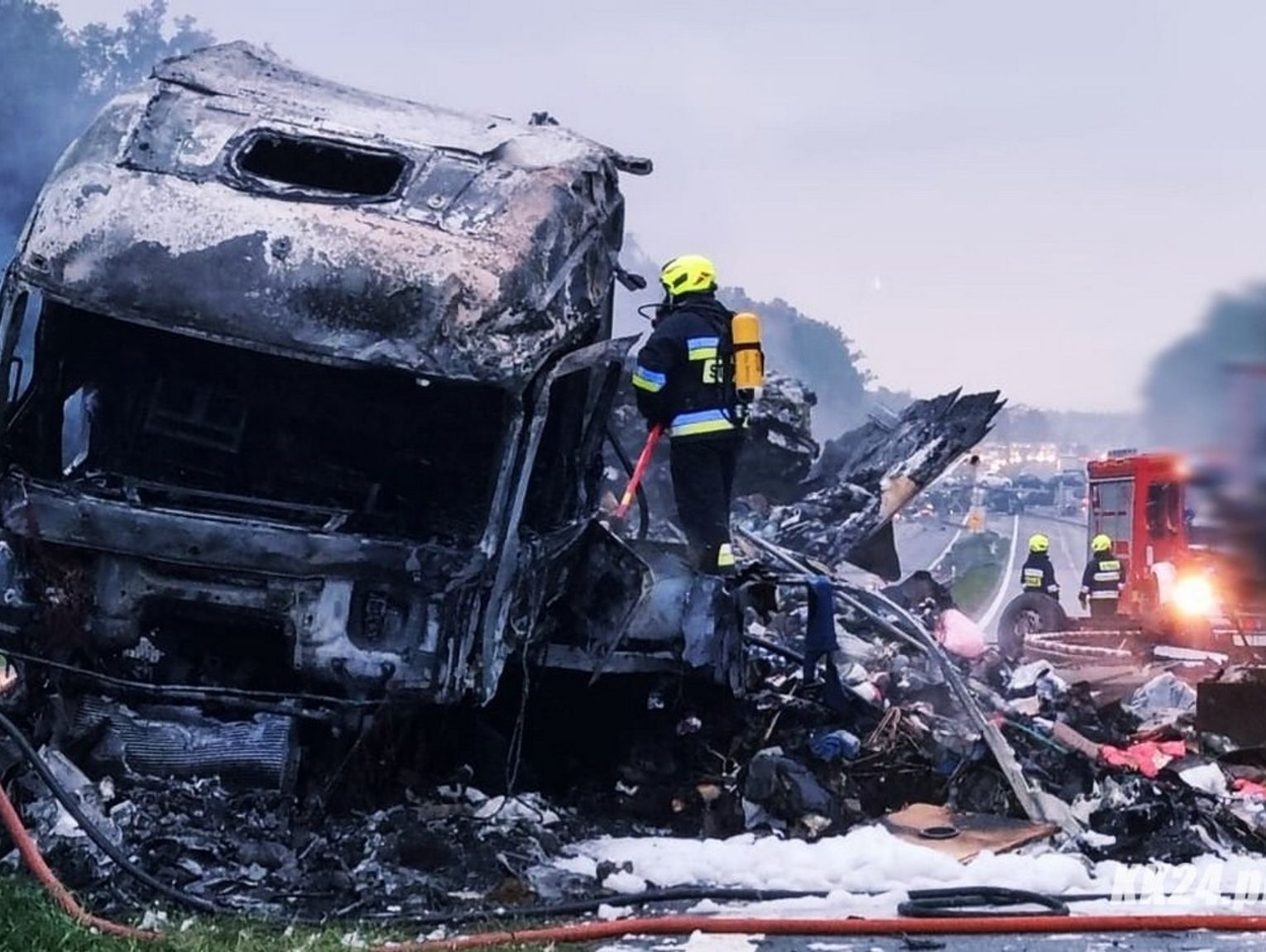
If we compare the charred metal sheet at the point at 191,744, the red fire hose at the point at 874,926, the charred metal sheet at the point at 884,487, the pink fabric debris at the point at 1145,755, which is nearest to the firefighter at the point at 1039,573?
the charred metal sheet at the point at 884,487

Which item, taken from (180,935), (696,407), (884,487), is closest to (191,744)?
(180,935)

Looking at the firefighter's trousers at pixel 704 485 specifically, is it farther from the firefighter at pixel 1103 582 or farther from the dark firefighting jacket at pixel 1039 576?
the firefighter at pixel 1103 582

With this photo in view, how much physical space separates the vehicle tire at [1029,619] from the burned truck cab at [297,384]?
8.49 meters

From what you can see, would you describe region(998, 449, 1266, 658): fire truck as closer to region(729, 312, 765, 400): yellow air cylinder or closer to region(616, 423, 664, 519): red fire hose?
region(729, 312, 765, 400): yellow air cylinder

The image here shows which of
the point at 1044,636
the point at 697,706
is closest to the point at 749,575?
the point at 697,706

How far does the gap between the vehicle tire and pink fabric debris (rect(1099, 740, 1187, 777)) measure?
21.2ft

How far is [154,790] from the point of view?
436cm

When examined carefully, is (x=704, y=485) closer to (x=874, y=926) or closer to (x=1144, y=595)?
(x=874, y=926)

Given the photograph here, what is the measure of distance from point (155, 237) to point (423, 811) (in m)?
2.07

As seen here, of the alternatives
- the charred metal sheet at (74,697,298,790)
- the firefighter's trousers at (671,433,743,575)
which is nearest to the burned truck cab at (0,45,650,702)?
the charred metal sheet at (74,697,298,790)

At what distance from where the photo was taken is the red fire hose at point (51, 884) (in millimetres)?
3377

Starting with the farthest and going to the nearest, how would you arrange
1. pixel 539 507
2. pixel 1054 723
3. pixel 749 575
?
pixel 1054 723, pixel 749 575, pixel 539 507

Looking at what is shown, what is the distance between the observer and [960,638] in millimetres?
8711

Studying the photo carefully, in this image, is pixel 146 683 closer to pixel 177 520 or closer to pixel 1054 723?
pixel 177 520
